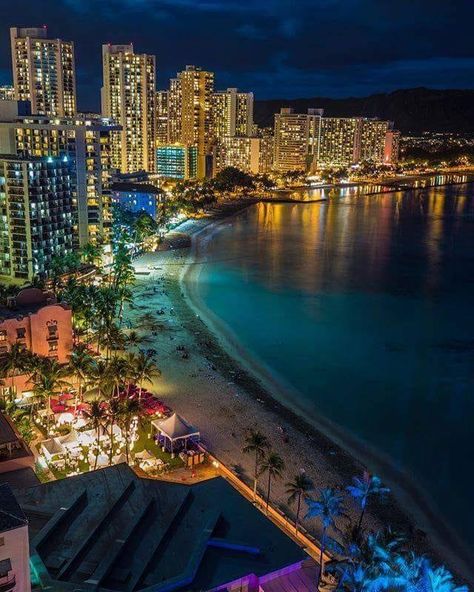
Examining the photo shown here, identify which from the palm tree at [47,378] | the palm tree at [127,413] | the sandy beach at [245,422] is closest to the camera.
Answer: the sandy beach at [245,422]

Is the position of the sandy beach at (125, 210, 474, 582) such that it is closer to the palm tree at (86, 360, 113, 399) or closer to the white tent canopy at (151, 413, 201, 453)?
the white tent canopy at (151, 413, 201, 453)

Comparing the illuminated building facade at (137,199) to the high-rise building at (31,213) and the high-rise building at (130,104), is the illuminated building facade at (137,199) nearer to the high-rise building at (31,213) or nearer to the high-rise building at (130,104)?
the high-rise building at (31,213)

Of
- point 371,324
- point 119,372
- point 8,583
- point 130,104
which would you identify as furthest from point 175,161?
point 8,583

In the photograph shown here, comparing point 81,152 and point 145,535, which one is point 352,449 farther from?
point 81,152

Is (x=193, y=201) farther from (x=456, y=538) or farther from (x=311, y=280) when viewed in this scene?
(x=456, y=538)

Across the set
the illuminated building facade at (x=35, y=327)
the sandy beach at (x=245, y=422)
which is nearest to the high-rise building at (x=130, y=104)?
the sandy beach at (x=245, y=422)

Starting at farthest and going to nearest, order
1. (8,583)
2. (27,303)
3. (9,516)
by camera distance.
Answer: (27,303) < (8,583) < (9,516)

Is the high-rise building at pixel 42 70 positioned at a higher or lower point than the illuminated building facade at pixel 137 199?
higher
